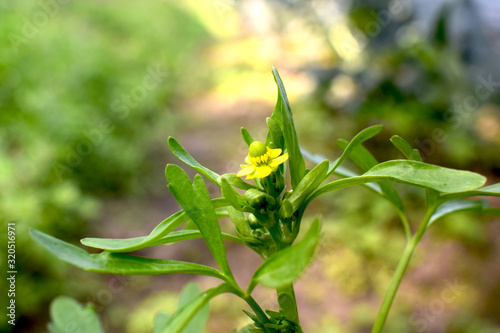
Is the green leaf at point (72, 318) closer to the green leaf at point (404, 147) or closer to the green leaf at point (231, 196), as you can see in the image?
the green leaf at point (231, 196)

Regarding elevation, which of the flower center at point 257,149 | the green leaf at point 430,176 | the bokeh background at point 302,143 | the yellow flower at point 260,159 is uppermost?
the flower center at point 257,149

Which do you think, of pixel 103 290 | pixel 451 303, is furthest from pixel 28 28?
pixel 451 303

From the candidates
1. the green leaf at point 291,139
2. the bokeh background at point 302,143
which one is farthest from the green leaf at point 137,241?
the bokeh background at point 302,143

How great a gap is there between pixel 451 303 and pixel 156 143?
2182 mm

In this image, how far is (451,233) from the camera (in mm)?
2021

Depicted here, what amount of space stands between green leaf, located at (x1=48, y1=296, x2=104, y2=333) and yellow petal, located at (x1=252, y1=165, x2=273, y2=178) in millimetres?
269

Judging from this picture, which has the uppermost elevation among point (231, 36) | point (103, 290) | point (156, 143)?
point (231, 36)

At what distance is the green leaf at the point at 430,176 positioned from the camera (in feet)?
1.10

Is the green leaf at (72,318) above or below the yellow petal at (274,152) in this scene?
below

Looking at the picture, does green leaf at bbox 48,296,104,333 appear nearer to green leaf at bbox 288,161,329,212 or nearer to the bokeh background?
green leaf at bbox 288,161,329,212

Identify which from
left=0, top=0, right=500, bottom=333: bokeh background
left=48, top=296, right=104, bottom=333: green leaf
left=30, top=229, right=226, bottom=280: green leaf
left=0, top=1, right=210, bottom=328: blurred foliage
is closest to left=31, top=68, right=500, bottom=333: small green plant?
left=30, top=229, right=226, bottom=280: green leaf

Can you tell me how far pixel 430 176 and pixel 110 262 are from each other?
261mm

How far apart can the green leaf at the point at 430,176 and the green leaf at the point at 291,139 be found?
0.06m

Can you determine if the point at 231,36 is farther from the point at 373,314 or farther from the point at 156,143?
the point at 373,314
